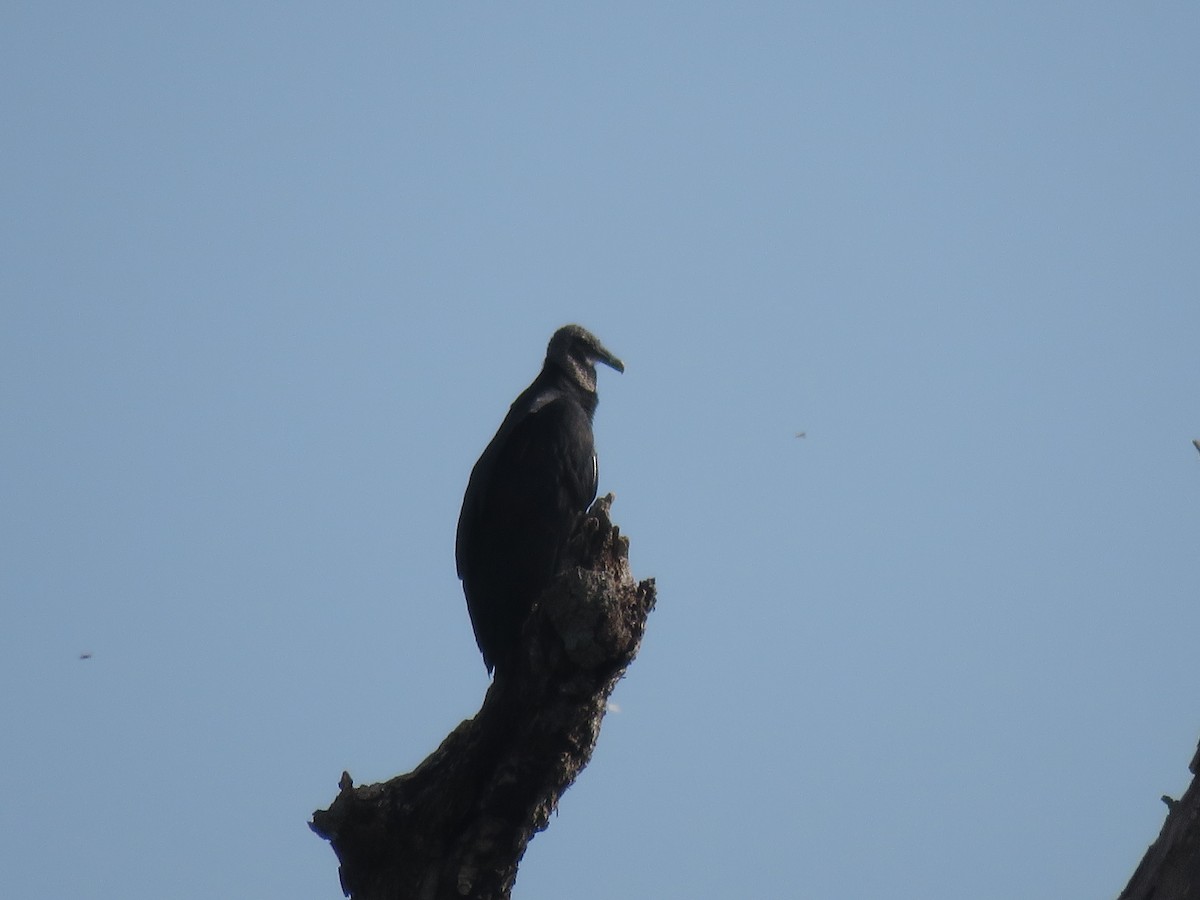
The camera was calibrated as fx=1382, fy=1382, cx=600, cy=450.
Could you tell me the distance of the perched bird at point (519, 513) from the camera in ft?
22.8

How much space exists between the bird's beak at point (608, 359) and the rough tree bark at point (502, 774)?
3.36 meters

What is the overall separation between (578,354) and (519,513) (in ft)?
5.72

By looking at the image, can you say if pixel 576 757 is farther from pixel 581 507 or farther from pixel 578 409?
pixel 578 409

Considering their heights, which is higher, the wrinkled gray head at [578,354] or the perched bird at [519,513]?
the wrinkled gray head at [578,354]

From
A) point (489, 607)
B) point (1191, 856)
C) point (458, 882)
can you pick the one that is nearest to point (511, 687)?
point (458, 882)

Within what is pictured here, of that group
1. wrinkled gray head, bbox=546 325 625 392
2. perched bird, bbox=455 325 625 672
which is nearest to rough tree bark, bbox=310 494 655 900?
perched bird, bbox=455 325 625 672

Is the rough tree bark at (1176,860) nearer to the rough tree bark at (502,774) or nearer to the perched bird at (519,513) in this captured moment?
the rough tree bark at (502,774)

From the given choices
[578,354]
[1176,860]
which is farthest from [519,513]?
[1176,860]

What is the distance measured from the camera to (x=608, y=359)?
870cm

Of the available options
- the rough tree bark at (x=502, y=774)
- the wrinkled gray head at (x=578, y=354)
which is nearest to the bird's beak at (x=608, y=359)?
the wrinkled gray head at (x=578, y=354)

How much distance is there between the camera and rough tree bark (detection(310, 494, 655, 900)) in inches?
199

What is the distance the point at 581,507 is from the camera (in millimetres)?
7219

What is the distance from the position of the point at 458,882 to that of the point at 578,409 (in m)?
3.10

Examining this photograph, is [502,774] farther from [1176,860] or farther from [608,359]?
[608,359]
